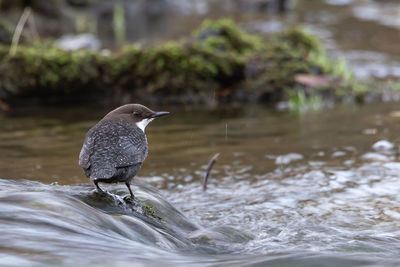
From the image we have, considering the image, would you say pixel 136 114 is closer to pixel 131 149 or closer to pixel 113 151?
pixel 131 149

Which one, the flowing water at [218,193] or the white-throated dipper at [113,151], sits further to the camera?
the white-throated dipper at [113,151]

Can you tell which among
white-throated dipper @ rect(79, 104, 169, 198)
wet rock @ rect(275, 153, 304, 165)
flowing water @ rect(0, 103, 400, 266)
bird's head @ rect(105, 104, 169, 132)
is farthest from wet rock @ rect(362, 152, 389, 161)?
white-throated dipper @ rect(79, 104, 169, 198)

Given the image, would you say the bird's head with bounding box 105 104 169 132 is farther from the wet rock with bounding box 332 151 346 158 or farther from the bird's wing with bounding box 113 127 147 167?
the wet rock with bounding box 332 151 346 158

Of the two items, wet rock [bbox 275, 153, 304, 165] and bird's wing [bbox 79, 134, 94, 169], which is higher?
bird's wing [bbox 79, 134, 94, 169]

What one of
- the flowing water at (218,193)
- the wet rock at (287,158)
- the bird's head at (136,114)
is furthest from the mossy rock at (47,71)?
the bird's head at (136,114)

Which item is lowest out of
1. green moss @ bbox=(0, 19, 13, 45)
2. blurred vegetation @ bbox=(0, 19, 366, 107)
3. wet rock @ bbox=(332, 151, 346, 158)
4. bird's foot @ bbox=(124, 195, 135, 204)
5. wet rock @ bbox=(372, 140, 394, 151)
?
wet rock @ bbox=(332, 151, 346, 158)

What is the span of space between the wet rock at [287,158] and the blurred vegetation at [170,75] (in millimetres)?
3338

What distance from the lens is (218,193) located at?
5316mm

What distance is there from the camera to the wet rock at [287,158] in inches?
246

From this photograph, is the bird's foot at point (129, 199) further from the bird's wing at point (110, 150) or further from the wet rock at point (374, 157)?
the wet rock at point (374, 157)

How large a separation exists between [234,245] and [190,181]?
1935mm

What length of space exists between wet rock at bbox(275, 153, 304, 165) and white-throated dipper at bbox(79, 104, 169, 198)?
2.40m

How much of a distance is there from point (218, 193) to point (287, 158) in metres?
1.33

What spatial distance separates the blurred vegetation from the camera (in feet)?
30.6
